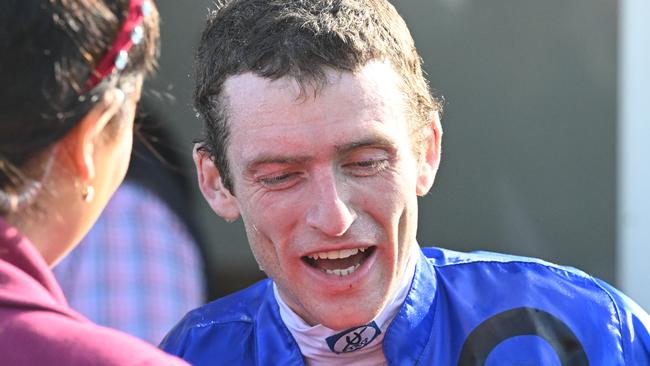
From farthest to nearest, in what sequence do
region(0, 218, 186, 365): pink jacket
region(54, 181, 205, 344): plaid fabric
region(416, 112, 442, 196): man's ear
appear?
1. region(54, 181, 205, 344): plaid fabric
2. region(416, 112, 442, 196): man's ear
3. region(0, 218, 186, 365): pink jacket

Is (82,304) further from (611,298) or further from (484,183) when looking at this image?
(611,298)

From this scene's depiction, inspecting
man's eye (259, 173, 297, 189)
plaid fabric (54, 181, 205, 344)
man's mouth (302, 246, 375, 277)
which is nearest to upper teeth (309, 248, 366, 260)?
man's mouth (302, 246, 375, 277)

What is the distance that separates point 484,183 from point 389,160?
1600 millimetres

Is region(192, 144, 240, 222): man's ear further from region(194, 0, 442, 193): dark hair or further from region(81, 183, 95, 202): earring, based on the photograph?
region(81, 183, 95, 202): earring

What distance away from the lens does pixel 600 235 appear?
11.8 feet

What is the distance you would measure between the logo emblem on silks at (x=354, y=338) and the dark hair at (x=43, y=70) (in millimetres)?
862

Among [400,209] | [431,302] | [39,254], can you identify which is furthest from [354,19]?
[39,254]

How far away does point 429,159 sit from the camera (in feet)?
7.39

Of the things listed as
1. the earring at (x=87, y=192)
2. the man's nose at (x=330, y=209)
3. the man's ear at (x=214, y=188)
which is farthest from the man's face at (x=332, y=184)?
the earring at (x=87, y=192)

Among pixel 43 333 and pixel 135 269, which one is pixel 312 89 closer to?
pixel 43 333

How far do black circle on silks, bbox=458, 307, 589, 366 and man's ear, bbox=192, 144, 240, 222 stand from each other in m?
0.53

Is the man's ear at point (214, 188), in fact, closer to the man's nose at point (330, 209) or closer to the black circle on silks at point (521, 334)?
the man's nose at point (330, 209)

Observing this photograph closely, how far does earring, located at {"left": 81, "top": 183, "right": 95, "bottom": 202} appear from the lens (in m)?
1.50

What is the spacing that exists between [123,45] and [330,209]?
2.10ft
